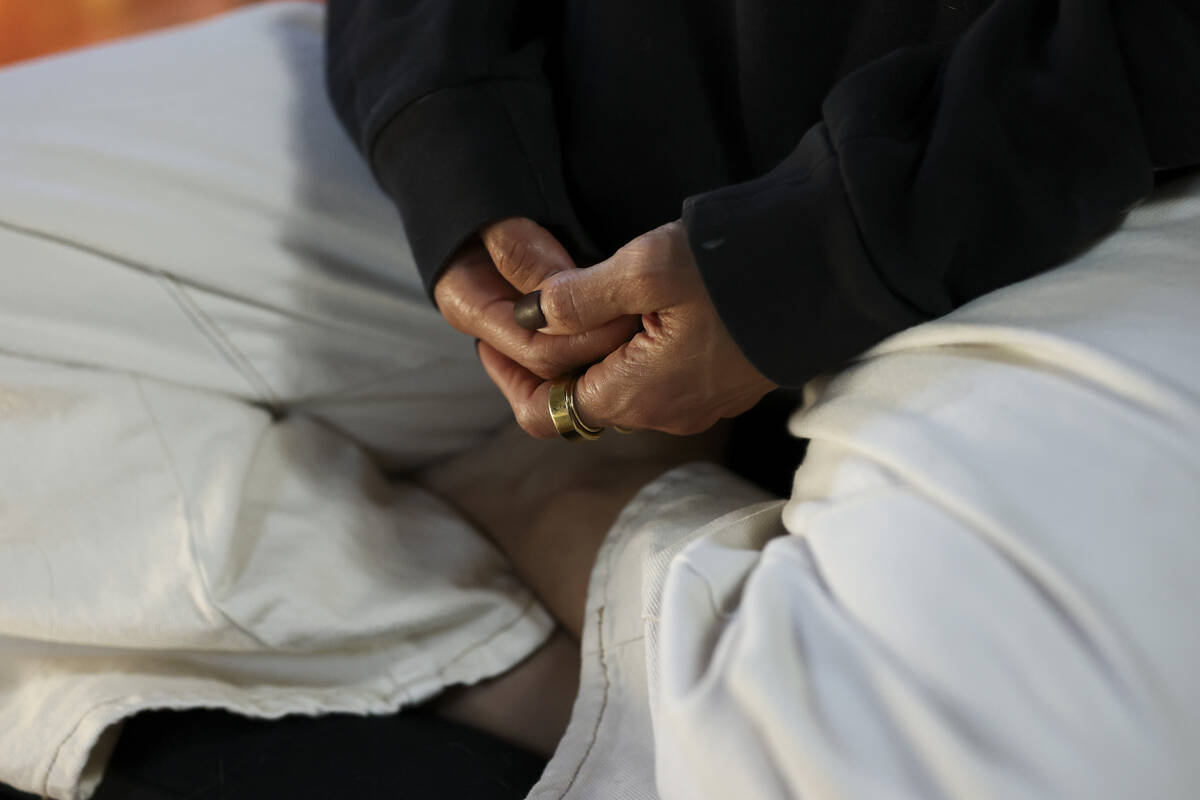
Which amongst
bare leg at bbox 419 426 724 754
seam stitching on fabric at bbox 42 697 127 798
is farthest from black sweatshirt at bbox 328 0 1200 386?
seam stitching on fabric at bbox 42 697 127 798

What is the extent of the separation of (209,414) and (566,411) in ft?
0.86

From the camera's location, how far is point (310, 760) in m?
0.55

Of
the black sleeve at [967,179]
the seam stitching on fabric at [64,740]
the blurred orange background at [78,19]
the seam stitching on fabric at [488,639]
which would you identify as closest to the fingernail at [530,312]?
the black sleeve at [967,179]

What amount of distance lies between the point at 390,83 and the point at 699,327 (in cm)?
30

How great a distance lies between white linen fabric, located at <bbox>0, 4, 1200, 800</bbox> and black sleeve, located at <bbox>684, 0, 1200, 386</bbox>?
0.09 ft

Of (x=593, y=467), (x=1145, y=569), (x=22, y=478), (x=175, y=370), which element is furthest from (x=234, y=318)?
(x=1145, y=569)

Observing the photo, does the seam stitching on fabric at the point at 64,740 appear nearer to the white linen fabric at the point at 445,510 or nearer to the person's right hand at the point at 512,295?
the white linen fabric at the point at 445,510

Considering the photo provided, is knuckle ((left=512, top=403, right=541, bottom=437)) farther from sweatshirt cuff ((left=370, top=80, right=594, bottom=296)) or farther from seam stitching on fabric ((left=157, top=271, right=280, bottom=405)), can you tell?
seam stitching on fabric ((left=157, top=271, right=280, bottom=405))

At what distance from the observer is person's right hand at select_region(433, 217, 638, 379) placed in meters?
0.52

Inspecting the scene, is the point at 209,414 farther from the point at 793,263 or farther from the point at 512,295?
the point at 793,263

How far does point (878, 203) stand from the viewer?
1.33ft

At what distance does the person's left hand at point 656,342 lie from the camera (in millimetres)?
446

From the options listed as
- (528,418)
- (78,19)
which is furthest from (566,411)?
(78,19)

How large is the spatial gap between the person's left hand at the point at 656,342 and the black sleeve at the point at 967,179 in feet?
0.08
